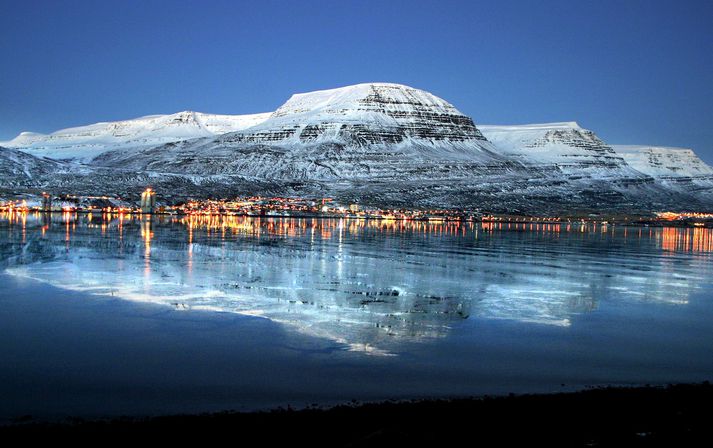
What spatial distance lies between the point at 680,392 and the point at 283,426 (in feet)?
26.5

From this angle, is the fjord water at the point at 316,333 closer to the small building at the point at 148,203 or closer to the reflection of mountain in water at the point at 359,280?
the reflection of mountain in water at the point at 359,280

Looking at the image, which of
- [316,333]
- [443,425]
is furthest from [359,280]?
[443,425]

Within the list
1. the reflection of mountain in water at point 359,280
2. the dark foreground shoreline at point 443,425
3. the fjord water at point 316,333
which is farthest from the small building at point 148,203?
the dark foreground shoreline at point 443,425

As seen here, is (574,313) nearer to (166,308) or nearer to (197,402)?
(166,308)

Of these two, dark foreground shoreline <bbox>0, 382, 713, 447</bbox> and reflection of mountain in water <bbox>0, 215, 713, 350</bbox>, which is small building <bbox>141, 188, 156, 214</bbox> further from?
dark foreground shoreline <bbox>0, 382, 713, 447</bbox>

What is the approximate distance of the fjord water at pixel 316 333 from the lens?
14133 mm

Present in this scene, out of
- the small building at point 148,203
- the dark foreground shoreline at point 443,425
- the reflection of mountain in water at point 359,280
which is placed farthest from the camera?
the small building at point 148,203

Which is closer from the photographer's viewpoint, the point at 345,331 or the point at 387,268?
the point at 345,331

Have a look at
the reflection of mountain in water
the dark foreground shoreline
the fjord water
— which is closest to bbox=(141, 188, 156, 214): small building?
the reflection of mountain in water

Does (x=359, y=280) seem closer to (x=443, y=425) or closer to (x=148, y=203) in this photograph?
(x=443, y=425)

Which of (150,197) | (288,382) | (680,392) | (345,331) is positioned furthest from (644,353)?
(150,197)

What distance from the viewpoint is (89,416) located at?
12.0 meters

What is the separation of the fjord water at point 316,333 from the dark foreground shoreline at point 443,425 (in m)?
0.99

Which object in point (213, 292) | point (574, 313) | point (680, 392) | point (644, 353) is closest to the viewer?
point (680, 392)
